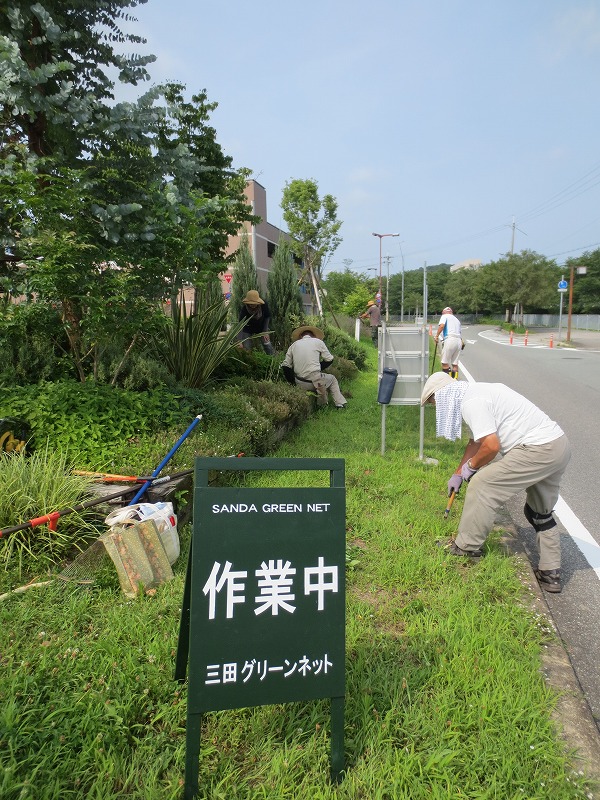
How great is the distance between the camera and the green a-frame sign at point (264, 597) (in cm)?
194

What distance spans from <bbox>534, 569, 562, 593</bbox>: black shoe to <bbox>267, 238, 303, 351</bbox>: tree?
384 inches

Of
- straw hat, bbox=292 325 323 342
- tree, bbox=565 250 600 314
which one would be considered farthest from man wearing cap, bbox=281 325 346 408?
tree, bbox=565 250 600 314

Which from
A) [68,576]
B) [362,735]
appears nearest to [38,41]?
[68,576]

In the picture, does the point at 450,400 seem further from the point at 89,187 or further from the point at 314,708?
the point at 89,187

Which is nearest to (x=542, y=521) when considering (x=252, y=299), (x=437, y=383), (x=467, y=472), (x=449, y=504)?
(x=467, y=472)

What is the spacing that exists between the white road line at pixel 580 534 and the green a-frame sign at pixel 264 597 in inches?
103

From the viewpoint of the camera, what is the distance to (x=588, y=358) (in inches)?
781

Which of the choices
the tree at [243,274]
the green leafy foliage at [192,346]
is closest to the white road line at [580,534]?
the green leafy foliage at [192,346]

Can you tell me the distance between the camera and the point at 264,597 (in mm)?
2014

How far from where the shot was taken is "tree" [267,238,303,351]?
42.9 ft

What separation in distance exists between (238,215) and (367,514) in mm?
7279

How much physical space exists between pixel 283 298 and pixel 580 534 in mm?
9951

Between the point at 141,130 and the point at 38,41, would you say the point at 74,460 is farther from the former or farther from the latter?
the point at 38,41

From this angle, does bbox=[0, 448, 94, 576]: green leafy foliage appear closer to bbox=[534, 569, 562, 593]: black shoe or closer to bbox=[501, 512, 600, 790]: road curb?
bbox=[501, 512, 600, 790]: road curb
